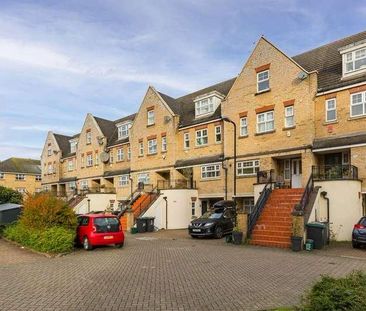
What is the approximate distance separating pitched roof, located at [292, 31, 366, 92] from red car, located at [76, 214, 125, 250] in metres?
14.5

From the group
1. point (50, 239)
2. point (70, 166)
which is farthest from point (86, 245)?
point (70, 166)

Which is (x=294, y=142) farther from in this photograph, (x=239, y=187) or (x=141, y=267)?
(x=141, y=267)

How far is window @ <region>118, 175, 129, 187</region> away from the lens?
39.2m

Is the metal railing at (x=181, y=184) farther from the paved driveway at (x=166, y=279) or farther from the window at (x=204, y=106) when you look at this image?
the paved driveway at (x=166, y=279)

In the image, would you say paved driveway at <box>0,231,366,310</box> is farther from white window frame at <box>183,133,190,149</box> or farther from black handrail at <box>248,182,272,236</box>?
white window frame at <box>183,133,190,149</box>

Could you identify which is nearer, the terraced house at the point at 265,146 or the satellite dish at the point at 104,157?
the terraced house at the point at 265,146

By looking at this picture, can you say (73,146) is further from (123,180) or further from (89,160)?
(123,180)

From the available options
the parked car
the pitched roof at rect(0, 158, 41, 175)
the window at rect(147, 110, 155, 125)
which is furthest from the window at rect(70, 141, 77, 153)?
the parked car

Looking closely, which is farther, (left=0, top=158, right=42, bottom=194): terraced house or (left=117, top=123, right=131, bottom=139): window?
(left=0, top=158, right=42, bottom=194): terraced house

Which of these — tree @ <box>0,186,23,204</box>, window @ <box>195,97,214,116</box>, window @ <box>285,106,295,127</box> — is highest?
window @ <box>195,97,214,116</box>

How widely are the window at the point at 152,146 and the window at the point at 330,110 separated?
16501 mm

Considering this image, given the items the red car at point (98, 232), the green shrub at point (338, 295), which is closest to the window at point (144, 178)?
the red car at point (98, 232)

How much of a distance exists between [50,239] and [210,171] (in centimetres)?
1536

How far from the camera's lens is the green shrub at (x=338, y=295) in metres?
5.04
